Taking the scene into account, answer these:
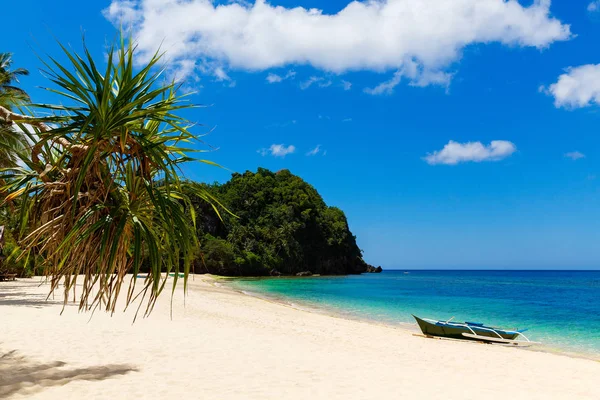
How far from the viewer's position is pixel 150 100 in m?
4.75

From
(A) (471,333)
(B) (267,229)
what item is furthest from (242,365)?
(B) (267,229)

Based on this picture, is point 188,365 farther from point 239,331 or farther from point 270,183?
point 270,183

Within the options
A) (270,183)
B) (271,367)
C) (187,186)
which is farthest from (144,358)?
(270,183)

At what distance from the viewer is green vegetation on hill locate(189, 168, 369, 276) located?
182ft

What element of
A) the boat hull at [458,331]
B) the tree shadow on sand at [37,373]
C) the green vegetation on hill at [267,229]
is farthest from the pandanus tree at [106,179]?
the green vegetation on hill at [267,229]

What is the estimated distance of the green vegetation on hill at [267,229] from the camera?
182 feet

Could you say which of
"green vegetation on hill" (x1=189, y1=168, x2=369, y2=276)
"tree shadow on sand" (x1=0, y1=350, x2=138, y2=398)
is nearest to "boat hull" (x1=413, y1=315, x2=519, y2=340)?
"tree shadow on sand" (x1=0, y1=350, x2=138, y2=398)

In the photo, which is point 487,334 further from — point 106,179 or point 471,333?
point 106,179

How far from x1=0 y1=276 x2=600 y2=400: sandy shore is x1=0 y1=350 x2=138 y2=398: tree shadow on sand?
0.01 m

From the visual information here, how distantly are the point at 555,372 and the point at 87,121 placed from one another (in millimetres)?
8673

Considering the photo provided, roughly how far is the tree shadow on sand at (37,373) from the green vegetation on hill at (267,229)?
1796 inches

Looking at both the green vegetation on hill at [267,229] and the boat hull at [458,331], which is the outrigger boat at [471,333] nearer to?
the boat hull at [458,331]

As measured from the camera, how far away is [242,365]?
6.88 metres

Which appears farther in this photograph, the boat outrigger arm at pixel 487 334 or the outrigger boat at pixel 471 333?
the outrigger boat at pixel 471 333
